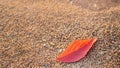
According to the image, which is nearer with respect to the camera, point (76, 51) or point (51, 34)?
point (76, 51)

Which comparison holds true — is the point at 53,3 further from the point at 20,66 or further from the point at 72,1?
the point at 20,66

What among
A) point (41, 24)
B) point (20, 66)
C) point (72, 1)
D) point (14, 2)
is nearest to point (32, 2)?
point (14, 2)

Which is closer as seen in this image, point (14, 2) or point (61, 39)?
point (61, 39)
